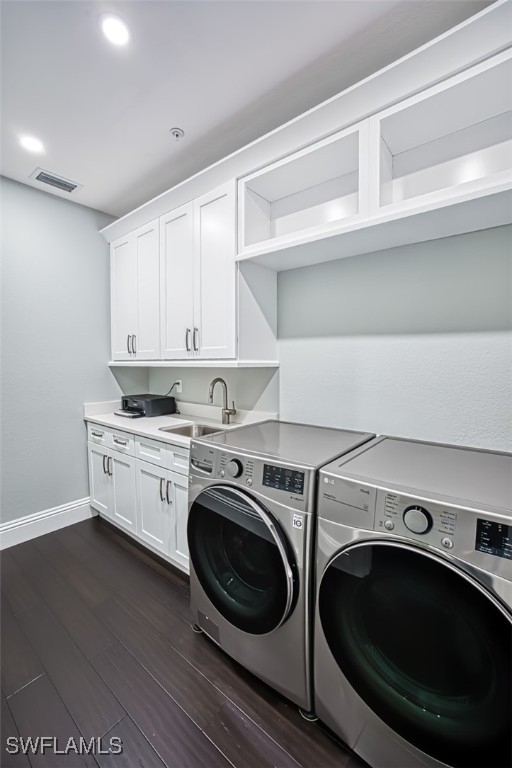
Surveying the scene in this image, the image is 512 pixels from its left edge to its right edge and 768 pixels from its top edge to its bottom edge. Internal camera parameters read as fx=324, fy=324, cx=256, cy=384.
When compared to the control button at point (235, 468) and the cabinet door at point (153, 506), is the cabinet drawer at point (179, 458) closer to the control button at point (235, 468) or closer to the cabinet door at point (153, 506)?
the cabinet door at point (153, 506)

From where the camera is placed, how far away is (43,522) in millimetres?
2594

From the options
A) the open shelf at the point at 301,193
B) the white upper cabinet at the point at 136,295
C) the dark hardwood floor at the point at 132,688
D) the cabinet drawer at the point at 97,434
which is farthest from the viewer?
the cabinet drawer at the point at 97,434

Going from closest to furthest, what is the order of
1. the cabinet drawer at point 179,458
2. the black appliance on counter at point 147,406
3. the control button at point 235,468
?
1. the control button at point 235,468
2. the cabinet drawer at point 179,458
3. the black appliance on counter at point 147,406

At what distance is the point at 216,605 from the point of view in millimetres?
1477

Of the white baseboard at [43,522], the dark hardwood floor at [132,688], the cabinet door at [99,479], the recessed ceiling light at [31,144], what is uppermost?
the recessed ceiling light at [31,144]

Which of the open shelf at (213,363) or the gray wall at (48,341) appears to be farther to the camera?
the gray wall at (48,341)

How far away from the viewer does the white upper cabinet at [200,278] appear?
196cm

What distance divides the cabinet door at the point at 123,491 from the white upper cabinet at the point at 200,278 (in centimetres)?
85

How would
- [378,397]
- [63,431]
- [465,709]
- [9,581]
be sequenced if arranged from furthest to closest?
1. [63,431]
2. [9,581]
3. [378,397]
4. [465,709]

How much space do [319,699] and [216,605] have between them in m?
0.53

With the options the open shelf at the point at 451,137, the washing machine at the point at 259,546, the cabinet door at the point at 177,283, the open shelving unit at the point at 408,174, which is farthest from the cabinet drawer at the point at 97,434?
the open shelf at the point at 451,137

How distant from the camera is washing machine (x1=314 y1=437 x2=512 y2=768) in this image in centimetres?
82

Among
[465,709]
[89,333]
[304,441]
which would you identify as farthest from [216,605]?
[89,333]

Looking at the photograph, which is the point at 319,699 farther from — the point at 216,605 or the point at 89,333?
the point at 89,333
